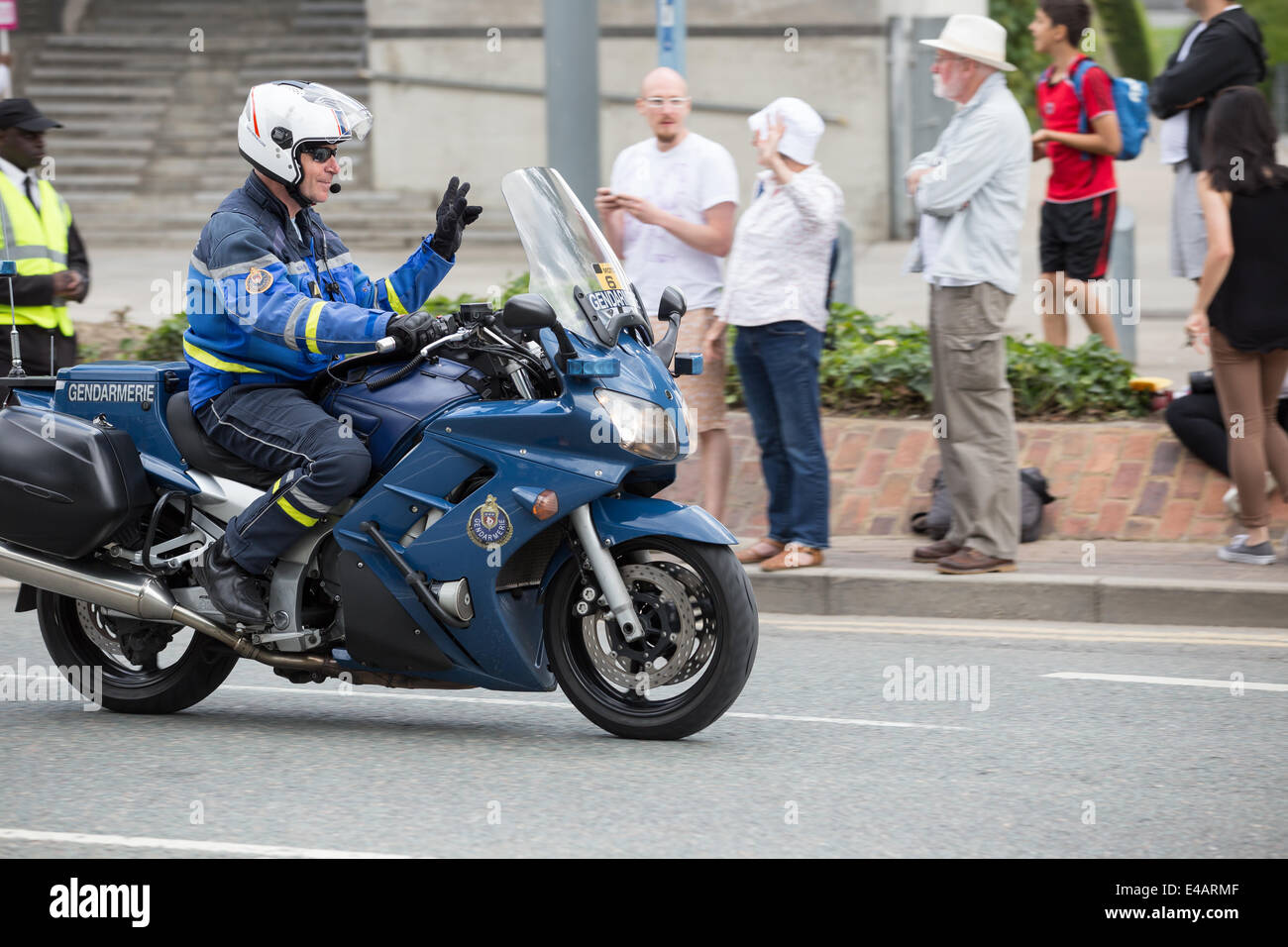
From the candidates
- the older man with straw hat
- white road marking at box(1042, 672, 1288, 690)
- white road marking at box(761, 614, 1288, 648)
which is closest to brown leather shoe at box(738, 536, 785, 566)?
white road marking at box(761, 614, 1288, 648)

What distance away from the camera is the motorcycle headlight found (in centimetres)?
539

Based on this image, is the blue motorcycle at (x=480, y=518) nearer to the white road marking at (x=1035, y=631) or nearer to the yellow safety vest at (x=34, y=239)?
the white road marking at (x=1035, y=631)

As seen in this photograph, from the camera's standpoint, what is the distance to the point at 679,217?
820 cm

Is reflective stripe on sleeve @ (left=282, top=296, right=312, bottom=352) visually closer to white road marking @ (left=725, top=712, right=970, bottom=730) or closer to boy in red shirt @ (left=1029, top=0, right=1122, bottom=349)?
white road marking @ (left=725, top=712, right=970, bottom=730)

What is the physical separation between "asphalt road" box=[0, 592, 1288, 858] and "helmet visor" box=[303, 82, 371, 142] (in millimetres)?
1877

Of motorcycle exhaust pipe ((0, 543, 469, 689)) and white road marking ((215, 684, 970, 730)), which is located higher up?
motorcycle exhaust pipe ((0, 543, 469, 689))

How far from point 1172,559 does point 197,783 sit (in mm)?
4615

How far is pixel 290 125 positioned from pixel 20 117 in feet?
11.2

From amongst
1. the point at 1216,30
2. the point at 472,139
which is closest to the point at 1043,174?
the point at 472,139

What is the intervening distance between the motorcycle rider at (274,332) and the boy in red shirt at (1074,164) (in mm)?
4854

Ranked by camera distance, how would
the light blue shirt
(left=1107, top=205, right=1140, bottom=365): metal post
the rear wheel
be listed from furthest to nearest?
(left=1107, top=205, right=1140, bottom=365): metal post, the light blue shirt, the rear wheel

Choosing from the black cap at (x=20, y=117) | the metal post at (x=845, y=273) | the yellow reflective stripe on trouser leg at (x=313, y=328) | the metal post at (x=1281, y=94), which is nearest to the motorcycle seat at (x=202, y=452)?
the yellow reflective stripe on trouser leg at (x=313, y=328)

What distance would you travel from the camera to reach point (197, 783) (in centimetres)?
531

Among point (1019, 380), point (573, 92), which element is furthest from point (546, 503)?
point (573, 92)
